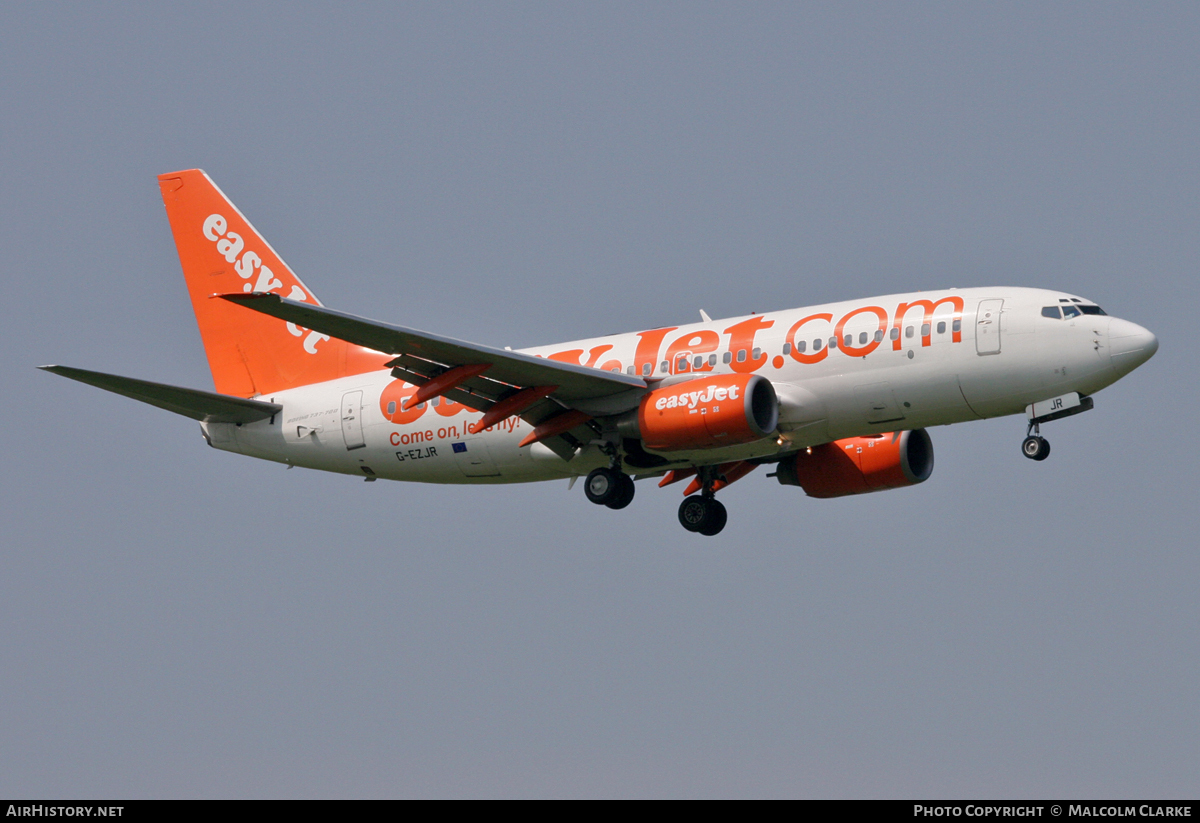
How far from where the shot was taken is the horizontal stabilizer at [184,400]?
34.2 m

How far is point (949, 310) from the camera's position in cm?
3319

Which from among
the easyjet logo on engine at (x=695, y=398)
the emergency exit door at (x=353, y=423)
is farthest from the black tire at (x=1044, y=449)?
the emergency exit door at (x=353, y=423)

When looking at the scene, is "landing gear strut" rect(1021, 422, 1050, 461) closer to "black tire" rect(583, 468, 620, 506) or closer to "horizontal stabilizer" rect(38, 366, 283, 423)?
"black tire" rect(583, 468, 620, 506)

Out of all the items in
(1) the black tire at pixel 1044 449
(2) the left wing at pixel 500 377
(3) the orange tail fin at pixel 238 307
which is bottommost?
(1) the black tire at pixel 1044 449

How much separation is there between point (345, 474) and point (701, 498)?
949cm

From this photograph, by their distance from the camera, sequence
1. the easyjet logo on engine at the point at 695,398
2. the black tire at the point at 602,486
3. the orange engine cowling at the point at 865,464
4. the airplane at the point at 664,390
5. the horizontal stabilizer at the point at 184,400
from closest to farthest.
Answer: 1. the airplane at the point at 664,390
2. the easyjet logo on engine at the point at 695,398
3. the horizontal stabilizer at the point at 184,400
4. the black tire at the point at 602,486
5. the orange engine cowling at the point at 865,464

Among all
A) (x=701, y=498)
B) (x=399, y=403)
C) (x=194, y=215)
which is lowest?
(x=701, y=498)

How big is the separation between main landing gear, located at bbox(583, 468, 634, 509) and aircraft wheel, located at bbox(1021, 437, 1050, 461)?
934cm

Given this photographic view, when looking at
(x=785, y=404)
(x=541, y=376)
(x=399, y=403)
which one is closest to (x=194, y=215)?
(x=399, y=403)

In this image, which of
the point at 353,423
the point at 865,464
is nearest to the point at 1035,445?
the point at 865,464

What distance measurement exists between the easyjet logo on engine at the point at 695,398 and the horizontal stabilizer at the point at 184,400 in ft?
38.3

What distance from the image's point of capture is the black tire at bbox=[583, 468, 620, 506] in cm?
3594

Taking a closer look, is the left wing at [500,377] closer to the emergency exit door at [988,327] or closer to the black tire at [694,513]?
the black tire at [694,513]

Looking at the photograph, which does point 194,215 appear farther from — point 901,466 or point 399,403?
point 901,466
